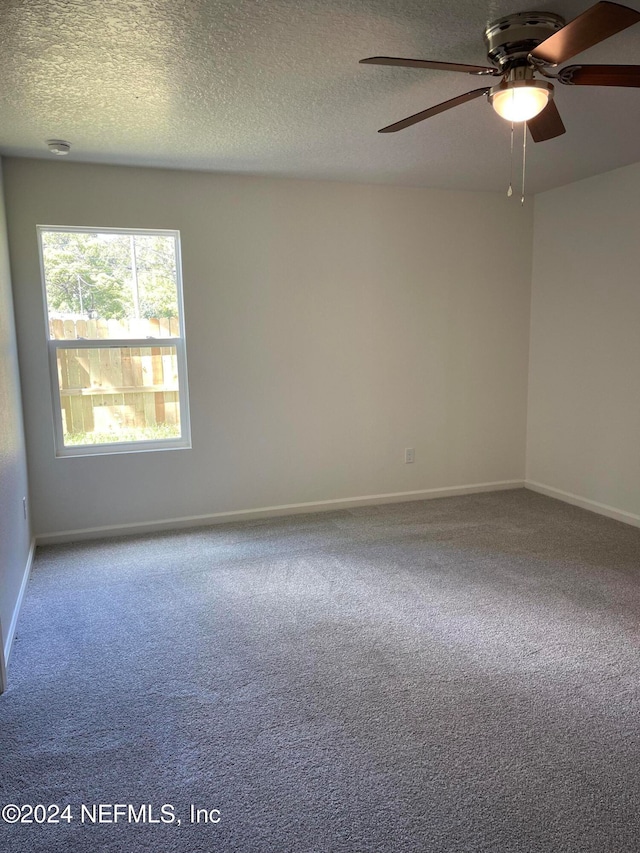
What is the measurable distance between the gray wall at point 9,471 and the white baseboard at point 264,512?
41cm

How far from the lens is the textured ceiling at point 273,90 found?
1859 millimetres

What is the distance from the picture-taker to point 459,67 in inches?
72.8

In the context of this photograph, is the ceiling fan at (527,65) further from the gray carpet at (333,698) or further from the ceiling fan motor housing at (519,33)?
the gray carpet at (333,698)

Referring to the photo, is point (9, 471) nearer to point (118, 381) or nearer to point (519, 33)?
point (118, 381)

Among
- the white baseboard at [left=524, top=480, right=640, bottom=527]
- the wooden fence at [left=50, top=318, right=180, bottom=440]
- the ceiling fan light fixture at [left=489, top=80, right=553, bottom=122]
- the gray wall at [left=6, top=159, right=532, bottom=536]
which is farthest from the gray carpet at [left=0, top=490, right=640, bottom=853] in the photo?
the ceiling fan light fixture at [left=489, top=80, right=553, bottom=122]

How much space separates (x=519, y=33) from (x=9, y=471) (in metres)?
2.94

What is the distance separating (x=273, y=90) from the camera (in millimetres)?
2441

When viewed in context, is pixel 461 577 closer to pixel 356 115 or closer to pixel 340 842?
pixel 340 842

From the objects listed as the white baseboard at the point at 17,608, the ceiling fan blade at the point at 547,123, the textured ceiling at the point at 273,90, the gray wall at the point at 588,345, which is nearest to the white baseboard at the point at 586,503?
the gray wall at the point at 588,345

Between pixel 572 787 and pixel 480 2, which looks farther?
Result: pixel 480 2

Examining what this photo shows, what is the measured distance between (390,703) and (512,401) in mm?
3390

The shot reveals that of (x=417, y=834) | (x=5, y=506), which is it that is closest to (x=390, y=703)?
(x=417, y=834)

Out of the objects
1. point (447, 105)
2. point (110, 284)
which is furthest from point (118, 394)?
point (447, 105)

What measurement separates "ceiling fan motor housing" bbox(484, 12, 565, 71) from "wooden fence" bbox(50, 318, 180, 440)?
2.65 meters
